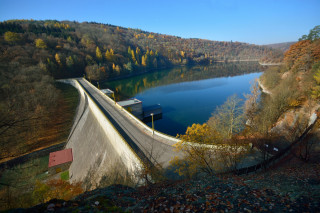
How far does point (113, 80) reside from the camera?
278 feet

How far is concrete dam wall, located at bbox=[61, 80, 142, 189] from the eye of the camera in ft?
52.2

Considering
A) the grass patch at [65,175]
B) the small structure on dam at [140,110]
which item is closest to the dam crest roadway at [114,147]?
the grass patch at [65,175]

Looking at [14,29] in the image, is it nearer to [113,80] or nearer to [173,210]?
[113,80]

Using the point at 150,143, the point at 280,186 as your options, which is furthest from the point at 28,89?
the point at 280,186

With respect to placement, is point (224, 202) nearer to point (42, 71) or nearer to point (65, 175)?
point (65, 175)

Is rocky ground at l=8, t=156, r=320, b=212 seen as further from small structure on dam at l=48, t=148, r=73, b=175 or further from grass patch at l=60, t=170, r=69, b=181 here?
small structure on dam at l=48, t=148, r=73, b=175

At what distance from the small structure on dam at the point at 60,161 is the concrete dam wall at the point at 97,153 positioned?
988 mm

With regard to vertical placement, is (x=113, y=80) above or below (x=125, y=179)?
above

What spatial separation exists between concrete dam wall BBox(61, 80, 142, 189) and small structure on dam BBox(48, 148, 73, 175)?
3.24 feet

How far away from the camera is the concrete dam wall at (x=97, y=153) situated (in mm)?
15908

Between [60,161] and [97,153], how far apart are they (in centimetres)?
797

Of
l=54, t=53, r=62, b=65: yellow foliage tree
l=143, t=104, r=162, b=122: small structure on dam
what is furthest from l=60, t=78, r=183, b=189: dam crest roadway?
l=54, t=53, r=62, b=65: yellow foliage tree

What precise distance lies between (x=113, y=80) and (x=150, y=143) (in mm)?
75901

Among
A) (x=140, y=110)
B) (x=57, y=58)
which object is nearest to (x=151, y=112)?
(x=140, y=110)
